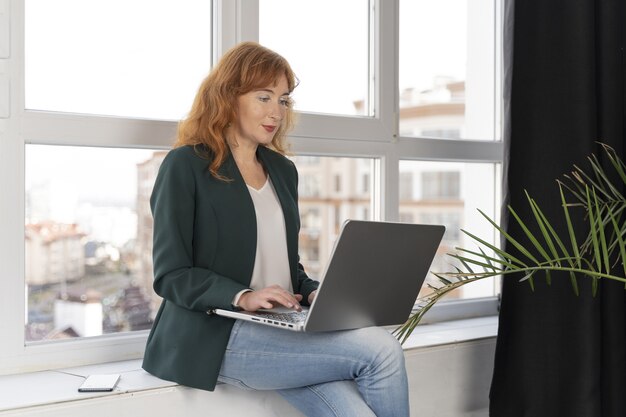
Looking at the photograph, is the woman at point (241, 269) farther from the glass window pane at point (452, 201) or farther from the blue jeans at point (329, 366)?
the glass window pane at point (452, 201)

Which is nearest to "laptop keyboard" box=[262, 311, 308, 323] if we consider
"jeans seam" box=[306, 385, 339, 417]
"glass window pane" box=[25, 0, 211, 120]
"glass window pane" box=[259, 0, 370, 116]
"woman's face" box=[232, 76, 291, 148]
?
"jeans seam" box=[306, 385, 339, 417]

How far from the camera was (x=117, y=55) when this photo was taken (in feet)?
7.19

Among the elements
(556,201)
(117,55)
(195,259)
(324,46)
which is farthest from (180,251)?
(556,201)

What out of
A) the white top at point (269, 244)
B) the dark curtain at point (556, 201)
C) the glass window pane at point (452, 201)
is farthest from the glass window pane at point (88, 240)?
the dark curtain at point (556, 201)


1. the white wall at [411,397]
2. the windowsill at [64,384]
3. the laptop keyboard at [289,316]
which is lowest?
the white wall at [411,397]

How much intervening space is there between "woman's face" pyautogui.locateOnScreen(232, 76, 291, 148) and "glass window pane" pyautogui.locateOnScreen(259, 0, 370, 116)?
435mm

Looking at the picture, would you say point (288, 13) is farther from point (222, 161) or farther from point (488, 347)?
point (488, 347)

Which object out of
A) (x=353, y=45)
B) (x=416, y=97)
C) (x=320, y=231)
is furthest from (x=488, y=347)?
(x=353, y=45)

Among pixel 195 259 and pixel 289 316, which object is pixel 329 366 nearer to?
pixel 289 316

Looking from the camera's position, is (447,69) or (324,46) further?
(447,69)

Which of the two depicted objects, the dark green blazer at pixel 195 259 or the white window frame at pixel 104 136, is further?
the white window frame at pixel 104 136

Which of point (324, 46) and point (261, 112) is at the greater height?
point (324, 46)

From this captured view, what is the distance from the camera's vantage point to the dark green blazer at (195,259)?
1.83 m

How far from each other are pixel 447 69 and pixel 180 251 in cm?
144
